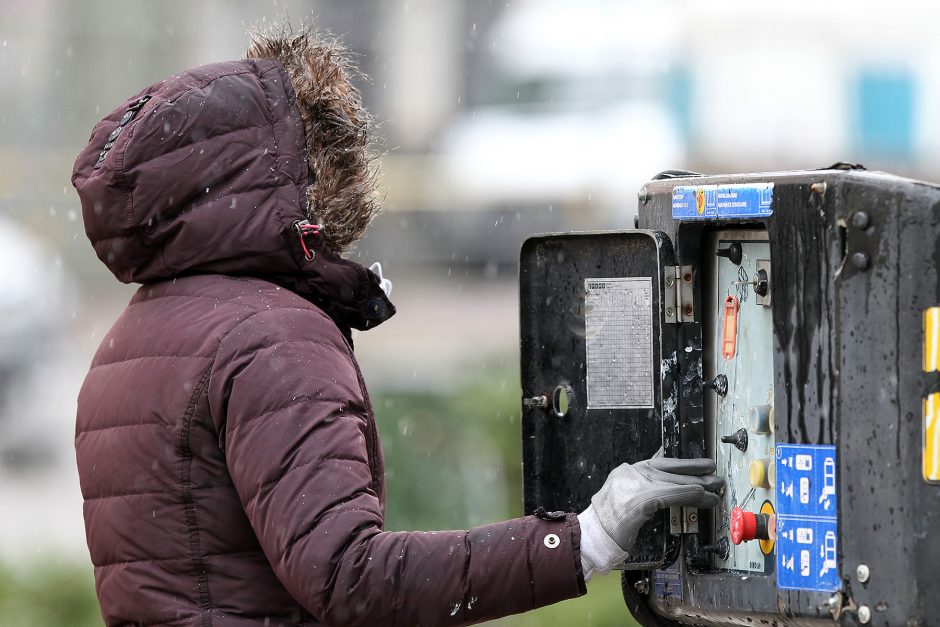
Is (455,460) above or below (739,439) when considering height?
below

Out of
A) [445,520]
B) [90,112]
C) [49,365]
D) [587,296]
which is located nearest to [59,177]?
[90,112]

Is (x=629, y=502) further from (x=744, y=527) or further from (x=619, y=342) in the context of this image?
(x=619, y=342)

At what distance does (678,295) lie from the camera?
2.44 metres

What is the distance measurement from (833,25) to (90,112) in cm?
744

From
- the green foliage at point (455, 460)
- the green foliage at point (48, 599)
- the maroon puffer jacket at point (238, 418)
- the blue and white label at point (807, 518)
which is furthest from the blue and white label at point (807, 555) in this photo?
the green foliage at point (48, 599)

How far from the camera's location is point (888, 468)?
2.06m

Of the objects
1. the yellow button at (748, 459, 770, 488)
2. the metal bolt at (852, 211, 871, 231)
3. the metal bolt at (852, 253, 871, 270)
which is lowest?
the yellow button at (748, 459, 770, 488)

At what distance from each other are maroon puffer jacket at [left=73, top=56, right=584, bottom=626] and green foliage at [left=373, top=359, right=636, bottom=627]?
2940mm

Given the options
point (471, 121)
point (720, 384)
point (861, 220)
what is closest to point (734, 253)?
point (720, 384)

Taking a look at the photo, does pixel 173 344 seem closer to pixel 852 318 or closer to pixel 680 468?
pixel 680 468

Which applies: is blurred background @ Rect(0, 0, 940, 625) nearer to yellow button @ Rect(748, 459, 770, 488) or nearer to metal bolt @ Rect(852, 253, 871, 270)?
yellow button @ Rect(748, 459, 770, 488)

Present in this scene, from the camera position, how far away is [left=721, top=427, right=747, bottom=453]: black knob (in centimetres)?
238

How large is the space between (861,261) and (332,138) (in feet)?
2.88

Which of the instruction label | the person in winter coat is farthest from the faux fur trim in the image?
the instruction label
